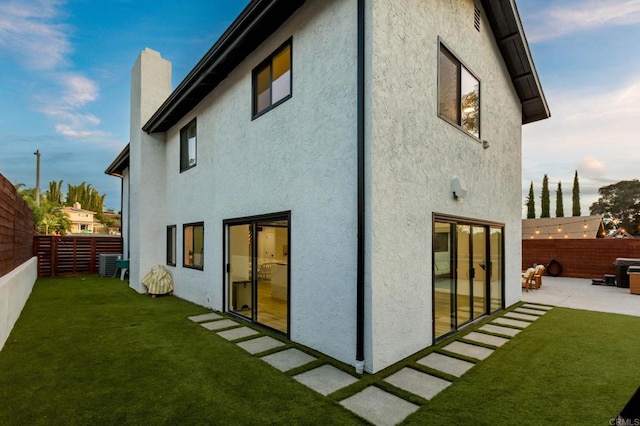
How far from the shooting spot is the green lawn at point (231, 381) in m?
2.93

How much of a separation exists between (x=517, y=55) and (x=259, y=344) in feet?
29.5

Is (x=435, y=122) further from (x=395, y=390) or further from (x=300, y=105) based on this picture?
(x=395, y=390)

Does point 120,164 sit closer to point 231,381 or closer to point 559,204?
point 231,381

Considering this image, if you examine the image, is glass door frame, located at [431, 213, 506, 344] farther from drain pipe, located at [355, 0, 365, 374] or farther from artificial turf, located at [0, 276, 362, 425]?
artificial turf, located at [0, 276, 362, 425]

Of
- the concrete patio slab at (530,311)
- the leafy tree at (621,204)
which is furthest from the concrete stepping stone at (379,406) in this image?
the leafy tree at (621,204)

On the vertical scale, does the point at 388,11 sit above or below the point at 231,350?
above

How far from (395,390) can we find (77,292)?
10.2 meters

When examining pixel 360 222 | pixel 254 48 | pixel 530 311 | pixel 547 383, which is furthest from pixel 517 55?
pixel 547 383

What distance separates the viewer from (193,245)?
8.41m

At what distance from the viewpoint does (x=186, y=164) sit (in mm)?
9156

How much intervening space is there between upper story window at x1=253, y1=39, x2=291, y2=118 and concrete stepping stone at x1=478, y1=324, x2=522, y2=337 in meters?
5.49

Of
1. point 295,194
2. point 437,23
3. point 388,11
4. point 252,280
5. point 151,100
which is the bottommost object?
point 252,280

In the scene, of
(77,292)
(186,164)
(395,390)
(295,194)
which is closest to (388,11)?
(295,194)

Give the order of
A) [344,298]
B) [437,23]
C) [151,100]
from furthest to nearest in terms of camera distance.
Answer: [151,100] < [437,23] < [344,298]
